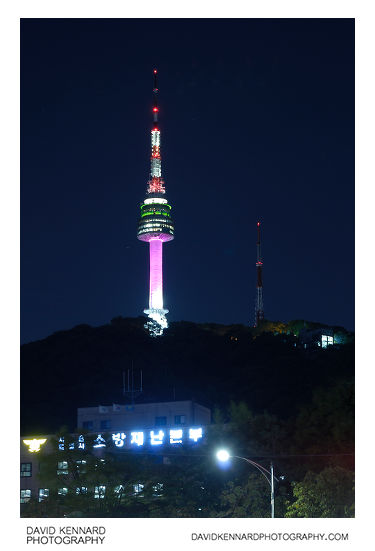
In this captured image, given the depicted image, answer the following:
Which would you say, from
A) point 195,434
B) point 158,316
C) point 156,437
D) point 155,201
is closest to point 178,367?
point 158,316

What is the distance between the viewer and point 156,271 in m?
138

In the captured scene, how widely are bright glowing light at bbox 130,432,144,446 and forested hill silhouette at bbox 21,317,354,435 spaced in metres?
15.9

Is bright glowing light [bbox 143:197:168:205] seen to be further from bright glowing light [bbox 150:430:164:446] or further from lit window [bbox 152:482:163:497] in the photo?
lit window [bbox 152:482:163:497]

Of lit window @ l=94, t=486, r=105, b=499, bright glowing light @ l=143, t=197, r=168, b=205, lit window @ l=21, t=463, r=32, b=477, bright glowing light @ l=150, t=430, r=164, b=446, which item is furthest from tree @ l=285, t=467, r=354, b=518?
bright glowing light @ l=143, t=197, r=168, b=205

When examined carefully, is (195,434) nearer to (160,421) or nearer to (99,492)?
(160,421)

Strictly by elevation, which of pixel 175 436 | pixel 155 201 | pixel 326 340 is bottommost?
pixel 175 436

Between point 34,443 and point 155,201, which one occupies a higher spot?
point 155,201

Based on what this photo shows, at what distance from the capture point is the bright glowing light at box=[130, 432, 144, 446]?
184ft

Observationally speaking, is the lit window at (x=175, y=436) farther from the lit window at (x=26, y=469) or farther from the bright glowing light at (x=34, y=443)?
the lit window at (x=26, y=469)

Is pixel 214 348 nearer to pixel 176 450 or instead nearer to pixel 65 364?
pixel 65 364

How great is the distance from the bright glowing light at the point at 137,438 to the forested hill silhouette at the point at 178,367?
52.3 feet

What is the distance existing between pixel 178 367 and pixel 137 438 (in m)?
41.9
